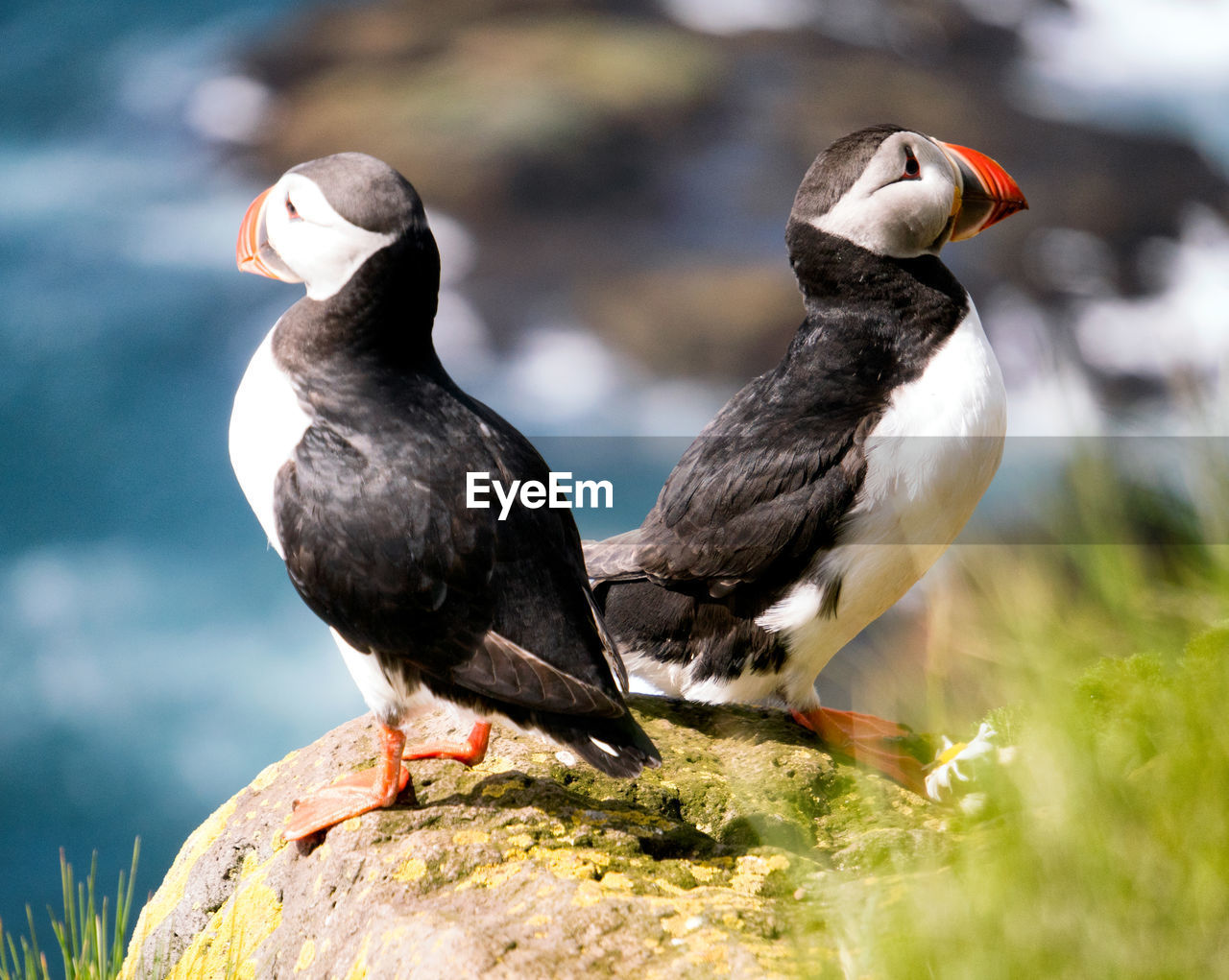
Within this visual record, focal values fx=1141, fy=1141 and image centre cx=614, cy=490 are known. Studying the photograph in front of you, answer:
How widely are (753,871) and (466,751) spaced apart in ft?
2.61

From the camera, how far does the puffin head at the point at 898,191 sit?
2.99m

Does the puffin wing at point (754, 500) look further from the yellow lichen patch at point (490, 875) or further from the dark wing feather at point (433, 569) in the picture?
the yellow lichen patch at point (490, 875)

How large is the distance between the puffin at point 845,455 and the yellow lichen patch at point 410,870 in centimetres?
110

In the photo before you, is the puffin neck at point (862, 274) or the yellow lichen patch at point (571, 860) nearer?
the yellow lichen patch at point (571, 860)

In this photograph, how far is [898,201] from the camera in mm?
2980

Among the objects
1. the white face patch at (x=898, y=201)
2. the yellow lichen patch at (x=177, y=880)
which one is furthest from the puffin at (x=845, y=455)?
the yellow lichen patch at (x=177, y=880)

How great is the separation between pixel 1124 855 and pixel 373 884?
1.58 m

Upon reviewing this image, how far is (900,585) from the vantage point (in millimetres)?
3098

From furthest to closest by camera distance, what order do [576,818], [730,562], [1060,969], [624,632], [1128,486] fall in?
[624,632]
[730,562]
[576,818]
[1128,486]
[1060,969]

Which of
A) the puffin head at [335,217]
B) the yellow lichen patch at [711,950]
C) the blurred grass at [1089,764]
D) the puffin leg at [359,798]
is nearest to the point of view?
the blurred grass at [1089,764]

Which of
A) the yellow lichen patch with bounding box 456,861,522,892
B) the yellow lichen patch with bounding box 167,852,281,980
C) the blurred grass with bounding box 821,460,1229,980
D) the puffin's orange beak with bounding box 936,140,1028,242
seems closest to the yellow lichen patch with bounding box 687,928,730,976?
the blurred grass with bounding box 821,460,1229,980

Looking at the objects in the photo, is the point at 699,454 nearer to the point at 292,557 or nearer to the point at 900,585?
the point at 900,585

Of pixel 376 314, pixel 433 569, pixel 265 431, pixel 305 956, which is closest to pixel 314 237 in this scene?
pixel 376 314

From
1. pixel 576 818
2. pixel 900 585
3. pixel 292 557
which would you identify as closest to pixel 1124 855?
pixel 576 818
